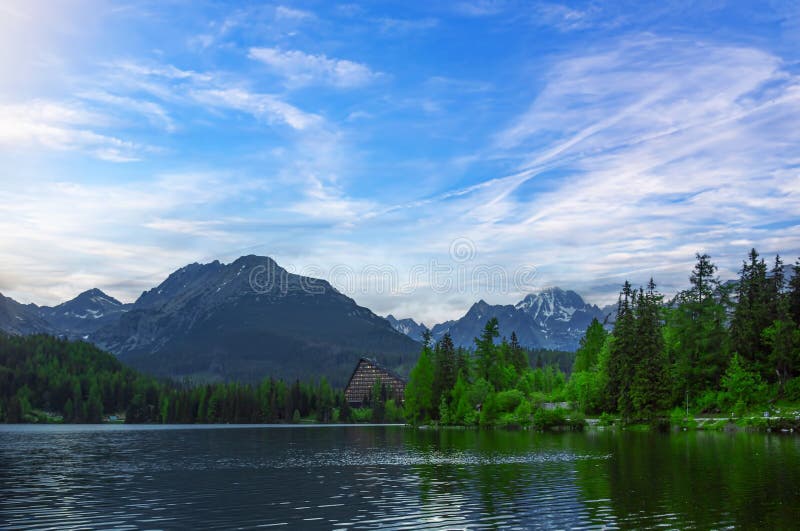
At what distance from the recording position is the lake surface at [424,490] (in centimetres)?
3450

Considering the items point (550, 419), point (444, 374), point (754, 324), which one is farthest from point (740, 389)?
point (444, 374)

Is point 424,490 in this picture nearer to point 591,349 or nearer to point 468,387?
point 468,387

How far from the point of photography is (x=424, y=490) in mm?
45938

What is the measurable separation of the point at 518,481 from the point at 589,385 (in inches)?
3916

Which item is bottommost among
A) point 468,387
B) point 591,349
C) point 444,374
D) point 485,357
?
point 468,387

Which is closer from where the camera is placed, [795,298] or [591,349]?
[795,298]

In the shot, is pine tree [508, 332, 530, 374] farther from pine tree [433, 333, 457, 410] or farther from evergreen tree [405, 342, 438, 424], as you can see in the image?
evergreen tree [405, 342, 438, 424]

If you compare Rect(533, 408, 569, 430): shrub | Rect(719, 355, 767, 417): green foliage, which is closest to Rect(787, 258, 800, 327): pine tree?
Rect(719, 355, 767, 417): green foliage

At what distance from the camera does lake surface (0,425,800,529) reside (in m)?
34.5

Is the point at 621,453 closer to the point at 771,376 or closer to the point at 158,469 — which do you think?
the point at 158,469

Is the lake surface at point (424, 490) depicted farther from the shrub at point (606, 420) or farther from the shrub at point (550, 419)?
the shrub at point (606, 420)

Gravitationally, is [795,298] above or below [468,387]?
above

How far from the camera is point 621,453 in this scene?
70438 millimetres

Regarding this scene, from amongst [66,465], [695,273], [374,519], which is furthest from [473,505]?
[695,273]
